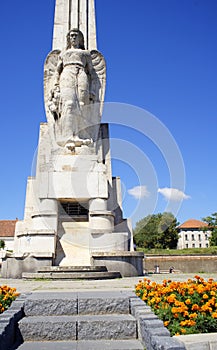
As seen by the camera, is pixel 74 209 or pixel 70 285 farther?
pixel 74 209

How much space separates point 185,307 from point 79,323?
→ 143 cm

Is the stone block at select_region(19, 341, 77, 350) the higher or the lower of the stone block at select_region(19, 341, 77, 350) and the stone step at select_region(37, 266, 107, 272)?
the lower

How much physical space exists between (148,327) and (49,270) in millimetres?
6285

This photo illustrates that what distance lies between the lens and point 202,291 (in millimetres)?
4297

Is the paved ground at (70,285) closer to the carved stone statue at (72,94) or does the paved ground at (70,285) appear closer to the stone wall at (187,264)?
the carved stone statue at (72,94)

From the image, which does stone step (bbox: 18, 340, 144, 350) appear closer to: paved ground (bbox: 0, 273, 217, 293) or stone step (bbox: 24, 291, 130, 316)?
stone step (bbox: 24, 291, 130, 316)

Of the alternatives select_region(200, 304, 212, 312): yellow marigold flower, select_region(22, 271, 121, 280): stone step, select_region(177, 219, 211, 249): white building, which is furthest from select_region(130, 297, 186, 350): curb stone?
select_region(177, 219, 211, 249): white building

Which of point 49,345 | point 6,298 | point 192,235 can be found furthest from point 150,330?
point 192,235

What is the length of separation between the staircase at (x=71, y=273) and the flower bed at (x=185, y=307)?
388 cm

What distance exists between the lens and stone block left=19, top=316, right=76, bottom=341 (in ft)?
13.0

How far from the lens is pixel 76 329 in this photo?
13.3 ft

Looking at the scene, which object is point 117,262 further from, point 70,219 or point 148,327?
point 148,327

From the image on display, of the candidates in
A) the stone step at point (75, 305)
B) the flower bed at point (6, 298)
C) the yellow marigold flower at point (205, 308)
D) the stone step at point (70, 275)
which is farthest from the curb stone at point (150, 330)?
the stone step at point (70, 275)

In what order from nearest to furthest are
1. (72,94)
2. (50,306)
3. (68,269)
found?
(50,306) → (68,269) → (72,94)
